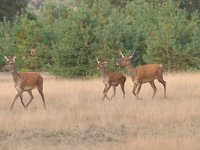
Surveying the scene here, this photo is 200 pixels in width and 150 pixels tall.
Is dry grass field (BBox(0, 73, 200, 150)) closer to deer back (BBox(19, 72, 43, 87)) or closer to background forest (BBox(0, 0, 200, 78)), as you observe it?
deer back (BBox(19, 72, 43, 87))

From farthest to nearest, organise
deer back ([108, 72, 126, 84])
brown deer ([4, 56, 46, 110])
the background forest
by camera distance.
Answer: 1. the background forest
2. deer back ([108, 72, 126, 84])
3. brown deer ([4, 56, 46, 110])

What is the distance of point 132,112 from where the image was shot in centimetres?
1473

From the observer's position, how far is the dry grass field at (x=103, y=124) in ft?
34.5

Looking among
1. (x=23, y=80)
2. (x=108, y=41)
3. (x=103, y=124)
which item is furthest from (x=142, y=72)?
(x=108, y=41)

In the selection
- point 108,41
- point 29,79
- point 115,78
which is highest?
point 29,79

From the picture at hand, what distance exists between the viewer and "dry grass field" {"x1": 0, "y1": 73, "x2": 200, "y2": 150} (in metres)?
10.5

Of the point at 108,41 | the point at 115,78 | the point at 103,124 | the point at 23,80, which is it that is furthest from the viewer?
the point at 108,41

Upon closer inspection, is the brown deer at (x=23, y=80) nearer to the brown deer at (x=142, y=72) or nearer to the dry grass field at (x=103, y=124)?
the dry grass field at (x=103, y=124)

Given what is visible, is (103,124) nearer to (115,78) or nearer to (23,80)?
(23,80)

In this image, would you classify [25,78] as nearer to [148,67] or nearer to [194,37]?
[148,67]

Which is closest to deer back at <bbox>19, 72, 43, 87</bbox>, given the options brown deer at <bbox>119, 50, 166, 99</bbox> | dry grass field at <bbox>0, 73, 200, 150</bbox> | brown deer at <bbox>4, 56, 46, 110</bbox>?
brown deer at <bbox>4, 56, 46, 110</bbox>

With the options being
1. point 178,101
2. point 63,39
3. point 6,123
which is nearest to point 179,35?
point 63,39

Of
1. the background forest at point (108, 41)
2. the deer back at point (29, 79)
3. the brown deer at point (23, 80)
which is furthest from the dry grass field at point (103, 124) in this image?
the background forest at point (108, 41)

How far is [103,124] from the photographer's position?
1305 centimetres
